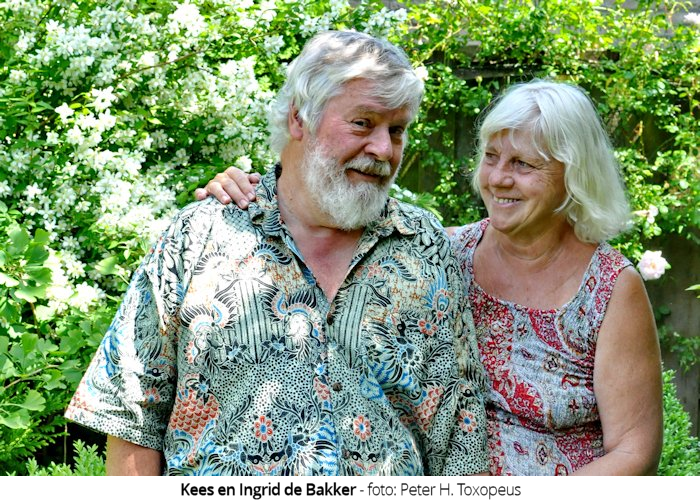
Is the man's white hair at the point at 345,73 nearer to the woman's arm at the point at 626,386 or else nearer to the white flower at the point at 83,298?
the woman's arm at the point at 626,386

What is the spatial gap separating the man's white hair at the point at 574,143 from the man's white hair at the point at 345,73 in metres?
0.27

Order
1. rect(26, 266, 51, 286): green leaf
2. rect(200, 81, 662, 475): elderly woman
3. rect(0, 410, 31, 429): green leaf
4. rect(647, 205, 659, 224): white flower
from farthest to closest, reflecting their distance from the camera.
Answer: rect(647, 205, 659, 224): white flower → rect(26, 266, 51, 286): green leaf → rect(0, 410, 31, 429): green leaf → rect(200, 81, 662, 475): elderly woman

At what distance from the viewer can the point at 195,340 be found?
229 centimetres

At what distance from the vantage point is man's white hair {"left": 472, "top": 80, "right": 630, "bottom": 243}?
252cm

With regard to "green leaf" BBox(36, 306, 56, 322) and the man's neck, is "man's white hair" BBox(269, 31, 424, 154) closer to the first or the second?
the man's neck

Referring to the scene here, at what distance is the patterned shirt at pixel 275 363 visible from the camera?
225 cm

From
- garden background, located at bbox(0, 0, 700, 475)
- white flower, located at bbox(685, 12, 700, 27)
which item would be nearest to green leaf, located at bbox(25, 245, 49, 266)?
garden background, located at bbox(0, 0, 700, 475)

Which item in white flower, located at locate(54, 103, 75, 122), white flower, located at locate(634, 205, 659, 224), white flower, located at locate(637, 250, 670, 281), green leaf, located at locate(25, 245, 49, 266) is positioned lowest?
white flower, located at locate(637, 250, 670, 281)

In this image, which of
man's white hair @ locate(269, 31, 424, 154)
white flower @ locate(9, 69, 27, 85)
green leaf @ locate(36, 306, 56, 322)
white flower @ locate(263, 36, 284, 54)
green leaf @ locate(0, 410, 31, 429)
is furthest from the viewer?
white flower @ locate(263, 36, 284, 54)

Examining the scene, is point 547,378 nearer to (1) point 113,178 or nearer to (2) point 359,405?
(2) point 359,405

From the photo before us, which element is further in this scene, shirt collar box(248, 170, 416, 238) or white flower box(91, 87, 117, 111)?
white flower box(91, 87, 117, 111)

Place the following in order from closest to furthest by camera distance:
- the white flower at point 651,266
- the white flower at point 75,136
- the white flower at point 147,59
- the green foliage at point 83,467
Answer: the green foliage at point 83,467, the white flower at point 75,136, the white flower at point 147,59, the white flower at point 651,266

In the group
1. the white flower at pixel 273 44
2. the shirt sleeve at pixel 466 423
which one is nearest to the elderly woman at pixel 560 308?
the shirt sleeve at pixel 466 423
